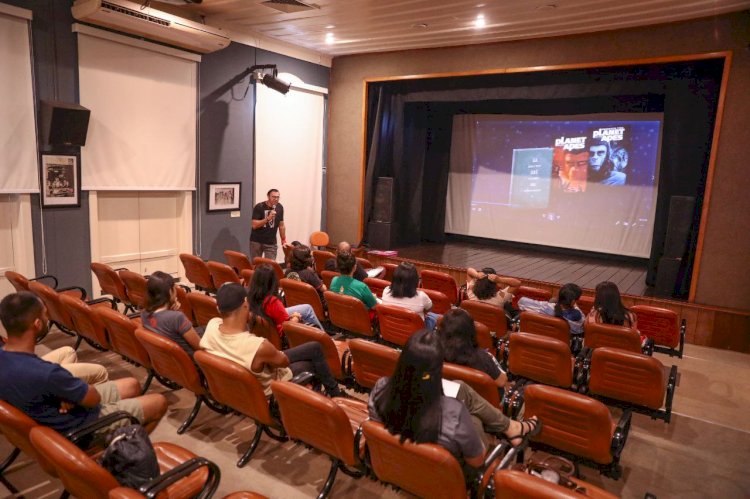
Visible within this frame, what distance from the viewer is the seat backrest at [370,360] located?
10.4 ft

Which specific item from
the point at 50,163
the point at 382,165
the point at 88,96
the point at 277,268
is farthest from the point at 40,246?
the point at 382,165

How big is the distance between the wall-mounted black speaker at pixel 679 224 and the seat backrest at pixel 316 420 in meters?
6.17

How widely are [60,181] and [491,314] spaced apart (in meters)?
5.47

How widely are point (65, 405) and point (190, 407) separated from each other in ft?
4.79

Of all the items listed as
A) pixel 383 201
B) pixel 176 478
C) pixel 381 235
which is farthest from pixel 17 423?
pixel 383 201

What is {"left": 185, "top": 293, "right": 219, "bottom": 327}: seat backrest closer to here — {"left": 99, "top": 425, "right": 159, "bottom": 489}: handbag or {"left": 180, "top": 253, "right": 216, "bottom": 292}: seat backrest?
{"left": 180, "top": 253, "right": 216, "bottom": 292}: seat backrest

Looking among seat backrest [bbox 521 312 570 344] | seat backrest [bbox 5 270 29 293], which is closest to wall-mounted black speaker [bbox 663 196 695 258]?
seat backrest [bbox 521 312 570 344]

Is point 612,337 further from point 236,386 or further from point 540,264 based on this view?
point 540,264

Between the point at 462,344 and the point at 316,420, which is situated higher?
the point at 462,344

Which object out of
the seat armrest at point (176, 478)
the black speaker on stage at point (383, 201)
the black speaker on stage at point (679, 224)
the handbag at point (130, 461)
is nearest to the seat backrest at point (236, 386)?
the seat armrest at point (176, 478)

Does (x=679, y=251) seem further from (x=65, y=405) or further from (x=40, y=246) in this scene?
(x=40, y=246)

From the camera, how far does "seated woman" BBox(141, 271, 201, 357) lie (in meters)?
3.37

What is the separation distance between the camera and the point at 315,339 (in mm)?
3479

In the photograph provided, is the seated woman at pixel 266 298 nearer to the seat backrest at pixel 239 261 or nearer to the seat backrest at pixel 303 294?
the seat backrest at pixel 303 294
